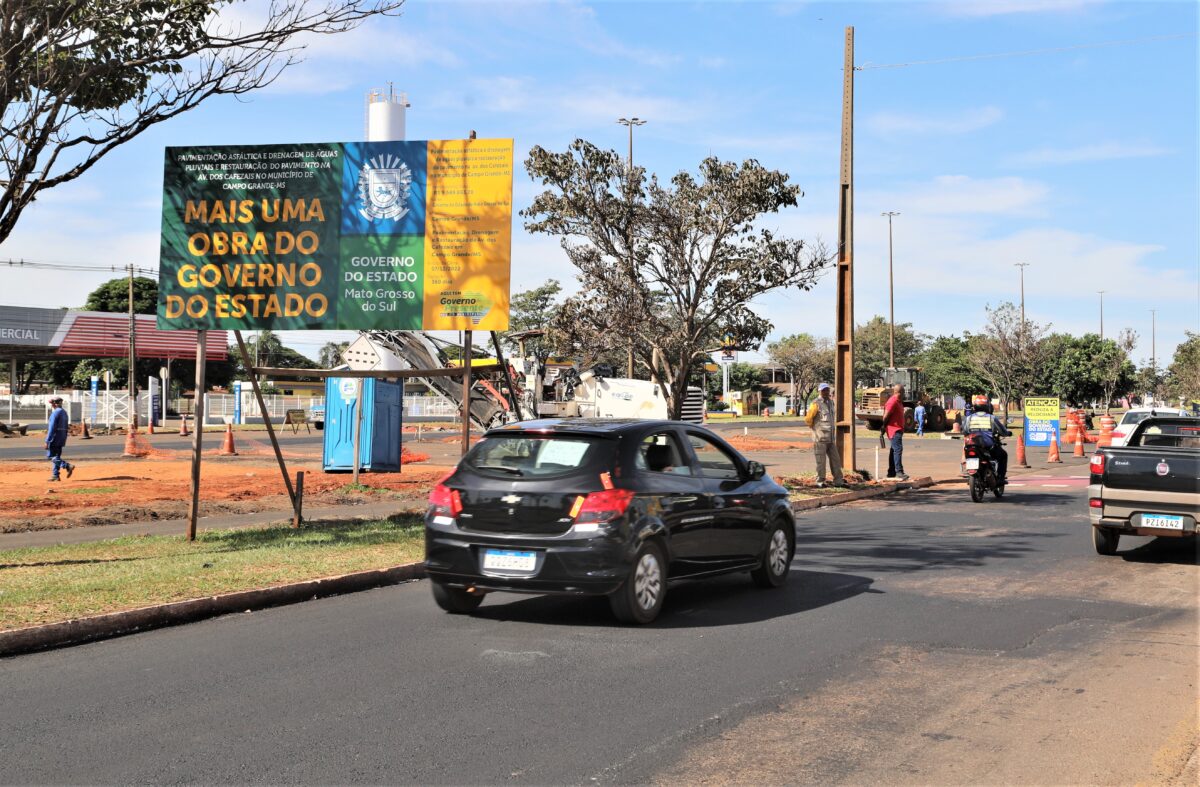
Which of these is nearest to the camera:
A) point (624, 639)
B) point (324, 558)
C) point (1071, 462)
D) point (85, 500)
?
point (624, 639)

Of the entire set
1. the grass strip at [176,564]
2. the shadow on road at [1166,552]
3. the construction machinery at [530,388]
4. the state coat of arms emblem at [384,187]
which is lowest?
the shadow on road at [1166,552]

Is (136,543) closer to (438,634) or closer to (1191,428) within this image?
(438,634)

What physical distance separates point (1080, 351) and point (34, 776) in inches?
3072

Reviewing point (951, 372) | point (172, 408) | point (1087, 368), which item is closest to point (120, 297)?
point (172, 408)

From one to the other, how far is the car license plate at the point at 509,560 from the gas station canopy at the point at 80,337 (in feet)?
163

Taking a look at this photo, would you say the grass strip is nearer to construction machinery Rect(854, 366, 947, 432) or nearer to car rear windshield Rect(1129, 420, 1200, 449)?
car rear windshield Rect(1129, 420, 1200, 449)

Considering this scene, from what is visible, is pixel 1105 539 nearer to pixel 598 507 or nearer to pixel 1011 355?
pixel 598 507

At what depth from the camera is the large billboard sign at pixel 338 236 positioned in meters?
12.6

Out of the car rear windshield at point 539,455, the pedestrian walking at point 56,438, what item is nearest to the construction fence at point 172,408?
the pedestrian walking at point 56,438

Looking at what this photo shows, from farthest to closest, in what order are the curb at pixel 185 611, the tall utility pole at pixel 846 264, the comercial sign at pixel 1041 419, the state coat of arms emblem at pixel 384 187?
the comercial sign at pixel 1041 419 < the tall utility pole at pixel 846 264 < the state coat of arms emblem at pixel 384 187 < the curb at pixel 185 611

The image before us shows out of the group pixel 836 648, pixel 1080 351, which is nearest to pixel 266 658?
pixel 836 648

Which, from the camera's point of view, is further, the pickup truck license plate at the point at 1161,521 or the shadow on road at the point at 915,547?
the shadow on road at the point at 915,547

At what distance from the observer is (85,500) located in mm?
17172

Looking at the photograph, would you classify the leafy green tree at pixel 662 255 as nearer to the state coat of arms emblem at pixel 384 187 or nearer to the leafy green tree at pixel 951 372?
the state coat of arms emblem at pixel 384 187
